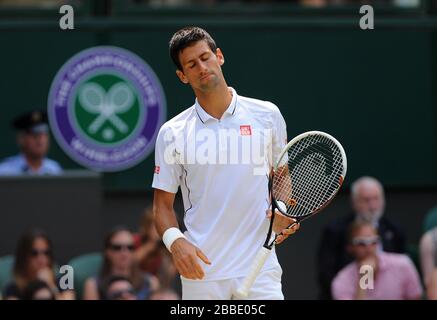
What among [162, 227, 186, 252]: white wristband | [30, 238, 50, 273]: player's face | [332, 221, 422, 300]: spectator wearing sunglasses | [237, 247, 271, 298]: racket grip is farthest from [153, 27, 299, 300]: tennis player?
[30, 238, 50, 273]: player's face

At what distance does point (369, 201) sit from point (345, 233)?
0.28 meters

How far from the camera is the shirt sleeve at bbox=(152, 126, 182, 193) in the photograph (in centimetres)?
615

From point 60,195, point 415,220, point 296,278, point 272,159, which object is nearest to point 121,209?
point 60,195

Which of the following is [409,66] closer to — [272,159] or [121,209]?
[121,209]

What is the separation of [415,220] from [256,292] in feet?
11.6

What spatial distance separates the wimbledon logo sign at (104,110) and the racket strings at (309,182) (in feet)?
8.73

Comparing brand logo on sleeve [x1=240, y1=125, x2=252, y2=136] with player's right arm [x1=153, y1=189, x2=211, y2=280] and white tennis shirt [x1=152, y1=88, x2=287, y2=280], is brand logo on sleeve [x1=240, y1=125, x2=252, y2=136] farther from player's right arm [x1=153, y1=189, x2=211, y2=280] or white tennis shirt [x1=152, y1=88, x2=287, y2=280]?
player's right arm [x1=153, y1=189, x2=211, y2=280]

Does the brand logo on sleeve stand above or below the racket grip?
above

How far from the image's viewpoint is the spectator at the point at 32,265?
8344 millimetres

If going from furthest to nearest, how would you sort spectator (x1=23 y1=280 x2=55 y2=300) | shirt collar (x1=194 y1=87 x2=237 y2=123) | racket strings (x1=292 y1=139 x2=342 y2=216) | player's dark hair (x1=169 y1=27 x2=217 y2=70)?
spectator (x1=23 y1=280 x2=55 y2=300) < racket strings (x1=292 y1=139 x2=342 y2=216) < shirt collar (x1=194 y1=87 x2=237 y2=123) < player's dark hair (x1=169 y1=27 x2=217 y2=70)

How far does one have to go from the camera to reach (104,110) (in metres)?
9.23

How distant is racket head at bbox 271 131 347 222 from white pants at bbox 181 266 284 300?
1.02 feet

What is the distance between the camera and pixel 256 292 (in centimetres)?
612
